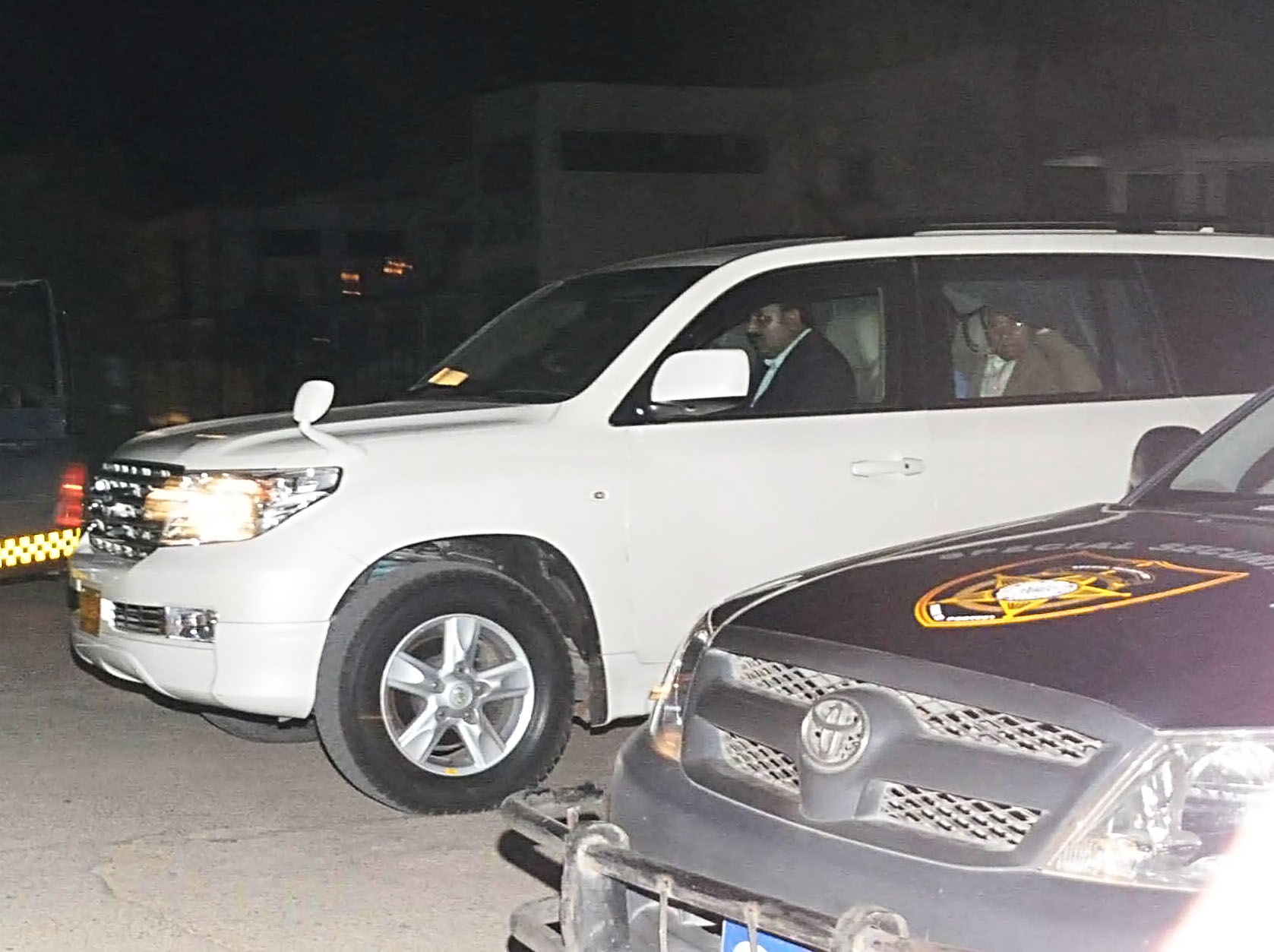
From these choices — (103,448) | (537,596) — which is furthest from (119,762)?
(103,448)

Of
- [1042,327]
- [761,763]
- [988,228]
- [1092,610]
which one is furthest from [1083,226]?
[761,763]

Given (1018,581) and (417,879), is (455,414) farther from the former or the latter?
(1018,581)

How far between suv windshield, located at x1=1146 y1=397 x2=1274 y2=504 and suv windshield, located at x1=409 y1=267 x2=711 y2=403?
7.14ft

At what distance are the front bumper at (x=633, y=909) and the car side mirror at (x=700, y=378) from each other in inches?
93.8

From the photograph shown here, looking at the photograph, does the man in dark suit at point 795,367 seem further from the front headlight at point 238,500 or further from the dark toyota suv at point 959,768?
the dark toyota suv at point 959,768

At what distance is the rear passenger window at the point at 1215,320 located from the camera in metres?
6.84

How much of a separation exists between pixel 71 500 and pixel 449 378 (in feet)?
8.87

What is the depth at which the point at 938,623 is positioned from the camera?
347 centimetres

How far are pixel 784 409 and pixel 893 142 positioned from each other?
122ft

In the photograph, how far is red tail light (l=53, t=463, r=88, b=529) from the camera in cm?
873

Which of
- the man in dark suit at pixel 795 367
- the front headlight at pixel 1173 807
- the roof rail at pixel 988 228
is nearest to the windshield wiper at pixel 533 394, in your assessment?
the man in dark suit at pixel 795 367

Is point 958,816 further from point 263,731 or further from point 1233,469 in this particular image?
point 263,731

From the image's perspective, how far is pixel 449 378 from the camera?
6973mm

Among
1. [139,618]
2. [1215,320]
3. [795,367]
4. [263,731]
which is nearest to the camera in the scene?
[139,618]
